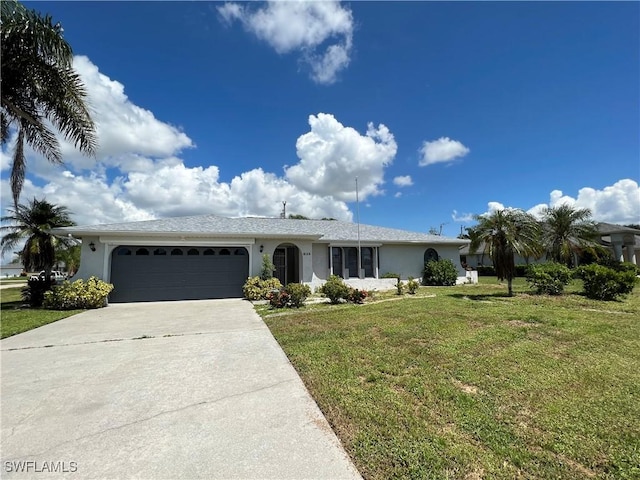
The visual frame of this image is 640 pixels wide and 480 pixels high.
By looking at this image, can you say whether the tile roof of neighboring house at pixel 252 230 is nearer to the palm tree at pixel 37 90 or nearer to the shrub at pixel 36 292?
the shrub at pixel 36 292

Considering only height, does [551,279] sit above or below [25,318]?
above

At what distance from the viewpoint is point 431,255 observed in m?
20.4

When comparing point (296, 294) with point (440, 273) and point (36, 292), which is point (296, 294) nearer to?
point (440, 273)

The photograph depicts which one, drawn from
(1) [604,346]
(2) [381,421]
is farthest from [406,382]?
(1) [604,346]

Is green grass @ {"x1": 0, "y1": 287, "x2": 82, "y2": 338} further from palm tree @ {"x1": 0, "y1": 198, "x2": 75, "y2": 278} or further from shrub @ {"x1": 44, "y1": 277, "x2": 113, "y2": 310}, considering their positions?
palm tree @ {"x1": 0, "y1": 198, "x2": 75, "y2": 278}

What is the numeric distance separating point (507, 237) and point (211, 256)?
13.5m

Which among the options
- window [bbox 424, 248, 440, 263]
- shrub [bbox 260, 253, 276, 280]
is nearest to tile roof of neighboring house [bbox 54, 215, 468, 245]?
window [bbox 424, 248, 440, 263]

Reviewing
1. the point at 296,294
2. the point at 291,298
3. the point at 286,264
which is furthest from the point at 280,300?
the point at 286,264

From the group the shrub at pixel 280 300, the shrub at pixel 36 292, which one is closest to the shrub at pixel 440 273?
the shrub at pixel 280 300

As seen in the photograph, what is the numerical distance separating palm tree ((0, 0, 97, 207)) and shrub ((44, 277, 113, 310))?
388 cm

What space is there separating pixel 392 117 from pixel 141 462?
1697cm

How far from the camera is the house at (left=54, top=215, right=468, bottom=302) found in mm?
13812

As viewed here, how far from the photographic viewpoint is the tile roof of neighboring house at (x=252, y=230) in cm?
1377

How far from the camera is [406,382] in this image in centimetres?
431
